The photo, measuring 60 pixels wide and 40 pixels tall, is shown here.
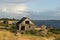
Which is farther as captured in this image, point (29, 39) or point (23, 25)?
point (23, 25)

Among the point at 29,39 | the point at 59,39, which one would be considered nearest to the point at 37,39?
the point at 29,39

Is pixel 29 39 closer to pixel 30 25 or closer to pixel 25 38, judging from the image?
pixel 25 38

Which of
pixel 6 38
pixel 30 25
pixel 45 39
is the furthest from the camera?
pixel 30 25

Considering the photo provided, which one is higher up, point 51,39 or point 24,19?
point 24,19

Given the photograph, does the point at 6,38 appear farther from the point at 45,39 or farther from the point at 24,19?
the point at 24,19

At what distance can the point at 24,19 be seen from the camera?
57.0m

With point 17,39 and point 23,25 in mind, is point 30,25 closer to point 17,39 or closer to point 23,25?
point 23,25

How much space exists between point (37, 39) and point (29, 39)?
4.44ft

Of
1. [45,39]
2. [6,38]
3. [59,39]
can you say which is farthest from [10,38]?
[59,39]

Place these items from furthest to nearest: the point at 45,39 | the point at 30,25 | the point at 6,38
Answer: the point at 30,25 < the point at 45,39 < the point at 6,38

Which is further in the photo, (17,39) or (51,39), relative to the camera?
(51,39)

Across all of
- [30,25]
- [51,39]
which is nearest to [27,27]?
[30,25]

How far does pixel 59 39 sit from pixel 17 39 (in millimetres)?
7429

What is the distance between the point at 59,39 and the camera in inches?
1479
